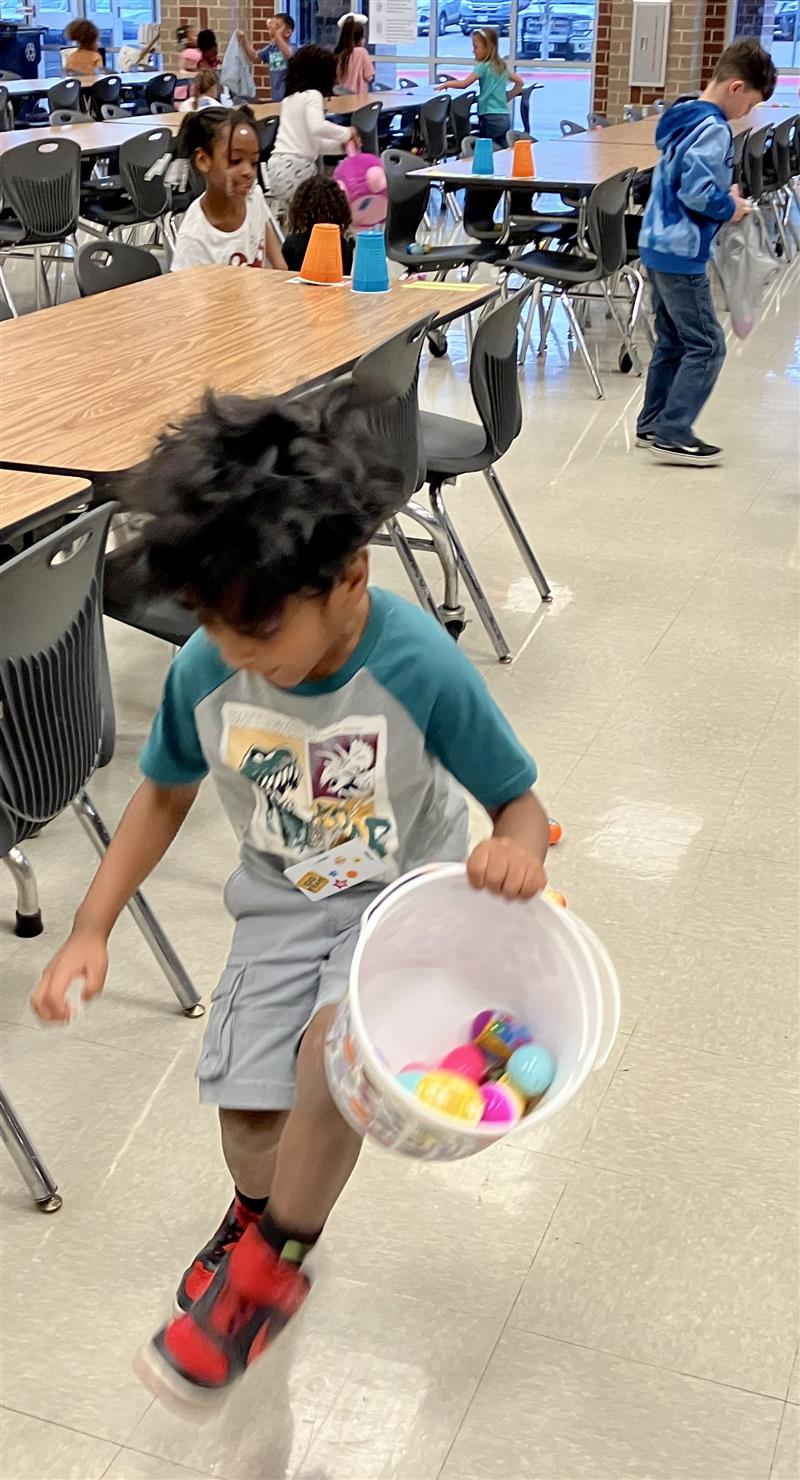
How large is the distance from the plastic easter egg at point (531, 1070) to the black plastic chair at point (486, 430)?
6.80ft

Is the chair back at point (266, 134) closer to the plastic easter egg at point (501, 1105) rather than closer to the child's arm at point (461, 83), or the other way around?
the child's arm at point (461, 83)

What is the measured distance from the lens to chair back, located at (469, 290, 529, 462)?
3.04 metres

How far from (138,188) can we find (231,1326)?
5866mm

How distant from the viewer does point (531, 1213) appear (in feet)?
5.73

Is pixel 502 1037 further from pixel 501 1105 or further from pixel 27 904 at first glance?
pixel 27 904

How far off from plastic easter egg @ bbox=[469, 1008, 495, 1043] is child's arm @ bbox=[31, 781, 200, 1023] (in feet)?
1.10

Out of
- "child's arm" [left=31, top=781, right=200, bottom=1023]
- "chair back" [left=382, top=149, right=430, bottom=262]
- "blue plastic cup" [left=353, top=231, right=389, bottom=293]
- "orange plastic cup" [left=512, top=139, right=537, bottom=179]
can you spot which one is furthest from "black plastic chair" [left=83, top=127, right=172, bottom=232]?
"child's arm" [left=31, top=781, right=200, bottom=1023]

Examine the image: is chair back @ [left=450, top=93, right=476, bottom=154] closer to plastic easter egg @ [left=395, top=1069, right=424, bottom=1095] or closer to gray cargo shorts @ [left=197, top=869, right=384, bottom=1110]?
gray cargo shorts @ [left=197, top=869, right=384, bottom=1110]

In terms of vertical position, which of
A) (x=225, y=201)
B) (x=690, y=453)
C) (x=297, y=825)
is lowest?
(x=690, y=453)

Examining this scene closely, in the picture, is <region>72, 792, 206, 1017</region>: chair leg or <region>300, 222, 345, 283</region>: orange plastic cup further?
<region>300, 222, 345, 283</region>: orange plastic cup

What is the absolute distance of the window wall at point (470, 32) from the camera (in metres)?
11.9

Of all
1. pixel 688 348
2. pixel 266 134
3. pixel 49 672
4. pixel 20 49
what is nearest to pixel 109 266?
pixel 688 348

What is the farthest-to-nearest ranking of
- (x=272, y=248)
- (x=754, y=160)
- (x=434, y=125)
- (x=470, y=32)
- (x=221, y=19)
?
(x=470, y=32) → (x=221, y=19) → (x=434, y=125) → (x=754, y=160) → (x=272, y=248)

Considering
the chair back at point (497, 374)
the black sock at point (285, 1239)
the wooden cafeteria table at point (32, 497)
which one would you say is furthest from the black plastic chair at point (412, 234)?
the black sock at point (285, 1239)
